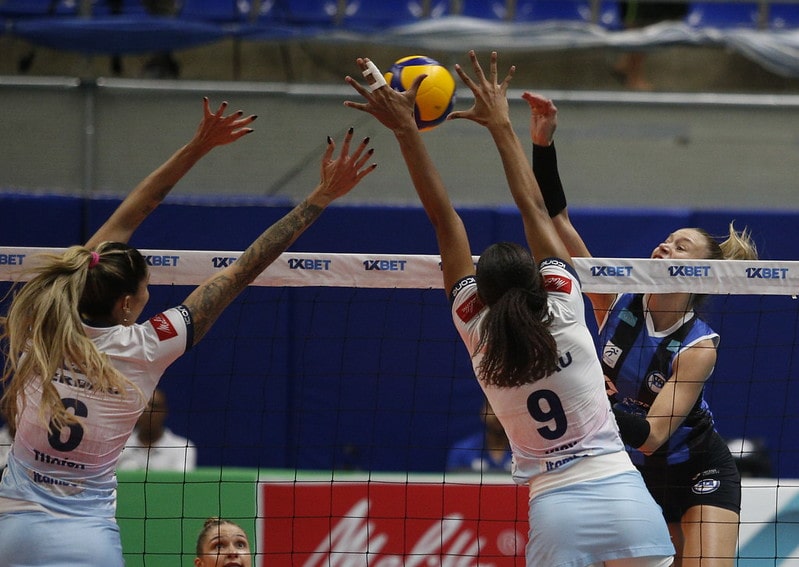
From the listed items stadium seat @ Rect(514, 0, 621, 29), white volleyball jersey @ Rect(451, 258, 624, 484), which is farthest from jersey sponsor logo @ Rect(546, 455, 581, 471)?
stadium seat @ Rect(514, 0, 621, 29)

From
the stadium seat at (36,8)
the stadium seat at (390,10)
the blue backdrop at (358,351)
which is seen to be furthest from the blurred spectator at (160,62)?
the blue backdrop at (358,351)

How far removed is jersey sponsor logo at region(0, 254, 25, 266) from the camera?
4.38 m

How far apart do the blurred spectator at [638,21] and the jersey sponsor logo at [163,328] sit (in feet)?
25.9

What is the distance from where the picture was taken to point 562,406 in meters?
3.29

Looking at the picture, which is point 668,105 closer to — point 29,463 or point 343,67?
point 343,67

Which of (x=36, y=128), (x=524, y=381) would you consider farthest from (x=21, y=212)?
(x=524, y=381)

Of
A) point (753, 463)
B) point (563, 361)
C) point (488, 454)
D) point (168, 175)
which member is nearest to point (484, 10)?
point (488, 454)

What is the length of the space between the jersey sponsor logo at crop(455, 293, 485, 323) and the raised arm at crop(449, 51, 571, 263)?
0.83 ft

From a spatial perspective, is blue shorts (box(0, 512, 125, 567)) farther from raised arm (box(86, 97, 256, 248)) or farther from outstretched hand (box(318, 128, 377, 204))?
outstretched hand (box(318, 128, 377, 204))

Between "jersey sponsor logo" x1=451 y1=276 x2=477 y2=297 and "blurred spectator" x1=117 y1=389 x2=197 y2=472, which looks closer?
"jersey sponsor logo" x1=451 y1=276 x2=477 y2=297

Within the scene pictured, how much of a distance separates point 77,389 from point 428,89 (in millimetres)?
2051

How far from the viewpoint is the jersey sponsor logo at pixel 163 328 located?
330 centimetres

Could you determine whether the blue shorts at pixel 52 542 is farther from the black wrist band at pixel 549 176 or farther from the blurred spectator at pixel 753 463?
the blurred spectator at pixel 753 463

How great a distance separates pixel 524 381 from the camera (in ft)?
10.7
